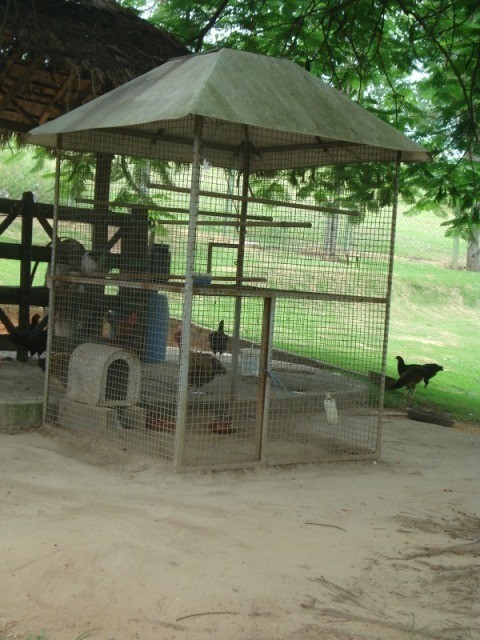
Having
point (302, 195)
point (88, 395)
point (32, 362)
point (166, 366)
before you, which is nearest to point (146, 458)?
point (88, 395)

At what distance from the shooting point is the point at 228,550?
14.7 ft

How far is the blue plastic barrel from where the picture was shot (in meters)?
7.66

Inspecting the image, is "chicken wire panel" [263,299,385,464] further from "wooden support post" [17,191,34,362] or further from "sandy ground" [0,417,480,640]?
"wooden support post" [17,191,34,362]

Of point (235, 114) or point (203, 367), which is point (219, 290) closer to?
point (235, 114)

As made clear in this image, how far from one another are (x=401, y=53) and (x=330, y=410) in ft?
16.6

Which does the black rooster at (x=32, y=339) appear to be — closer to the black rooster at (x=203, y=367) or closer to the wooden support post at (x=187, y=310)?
the black rooster at (x=203, y=367)

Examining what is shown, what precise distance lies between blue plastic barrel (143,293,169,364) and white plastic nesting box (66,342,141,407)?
0.71 m

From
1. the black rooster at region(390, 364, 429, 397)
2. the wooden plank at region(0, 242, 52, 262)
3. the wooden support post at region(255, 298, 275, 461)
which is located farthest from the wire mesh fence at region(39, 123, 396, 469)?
the black rooster at region(390, 364, 429, 397)

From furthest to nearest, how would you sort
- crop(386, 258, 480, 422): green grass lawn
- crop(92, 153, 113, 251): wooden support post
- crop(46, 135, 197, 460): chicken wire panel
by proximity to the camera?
crop(386, 258, 480, 422): green grass lawn, crop(92, 153, 113, 251): wooden support post, crop(46, 135, 197, 460): chicken wire panel

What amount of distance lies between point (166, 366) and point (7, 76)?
11.8 feet

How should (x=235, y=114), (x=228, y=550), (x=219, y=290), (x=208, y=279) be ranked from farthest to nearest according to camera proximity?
(x=208, y=279) < (x=219, y=290) < (x=235, y=114) < (x=228, y=550)

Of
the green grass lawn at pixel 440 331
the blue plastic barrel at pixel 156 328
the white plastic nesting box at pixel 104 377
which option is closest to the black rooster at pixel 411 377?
the green grass lawn at pixel 440 331

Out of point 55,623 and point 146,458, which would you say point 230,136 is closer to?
point 146,458

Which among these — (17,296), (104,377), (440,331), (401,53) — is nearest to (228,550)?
(104,377)
